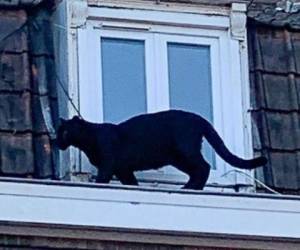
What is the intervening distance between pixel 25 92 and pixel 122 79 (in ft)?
2.02

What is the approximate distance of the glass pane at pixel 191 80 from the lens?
63.1 feet

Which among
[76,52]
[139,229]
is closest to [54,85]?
[76,52]

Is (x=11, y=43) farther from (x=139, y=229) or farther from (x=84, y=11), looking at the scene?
(x=139, y=229)

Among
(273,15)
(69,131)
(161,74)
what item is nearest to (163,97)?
(161,74)

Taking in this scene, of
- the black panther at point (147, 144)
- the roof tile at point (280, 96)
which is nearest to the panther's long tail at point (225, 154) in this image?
the black panther at point (147, 144)

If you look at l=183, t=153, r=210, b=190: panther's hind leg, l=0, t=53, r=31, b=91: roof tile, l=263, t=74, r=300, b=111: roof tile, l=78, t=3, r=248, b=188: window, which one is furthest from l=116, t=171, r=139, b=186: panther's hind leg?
l=263, t=74, r=300, b=111: roof tile

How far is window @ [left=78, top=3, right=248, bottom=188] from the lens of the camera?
19.0m

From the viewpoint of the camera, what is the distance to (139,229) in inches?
713

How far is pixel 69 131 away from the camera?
18578 millimetres

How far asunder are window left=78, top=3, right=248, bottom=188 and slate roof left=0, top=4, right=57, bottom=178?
12.7 inches

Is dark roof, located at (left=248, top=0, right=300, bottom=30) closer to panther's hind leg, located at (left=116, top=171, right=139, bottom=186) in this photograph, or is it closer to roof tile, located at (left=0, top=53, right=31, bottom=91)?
roof tile, located at (left=0, top=53, right=31, bottom=91)

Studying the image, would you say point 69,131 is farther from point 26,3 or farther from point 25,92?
point 26,3

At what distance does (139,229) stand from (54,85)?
1.53m

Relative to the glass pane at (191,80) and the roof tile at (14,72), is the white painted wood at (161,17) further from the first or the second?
the roof tile at (14,72)
